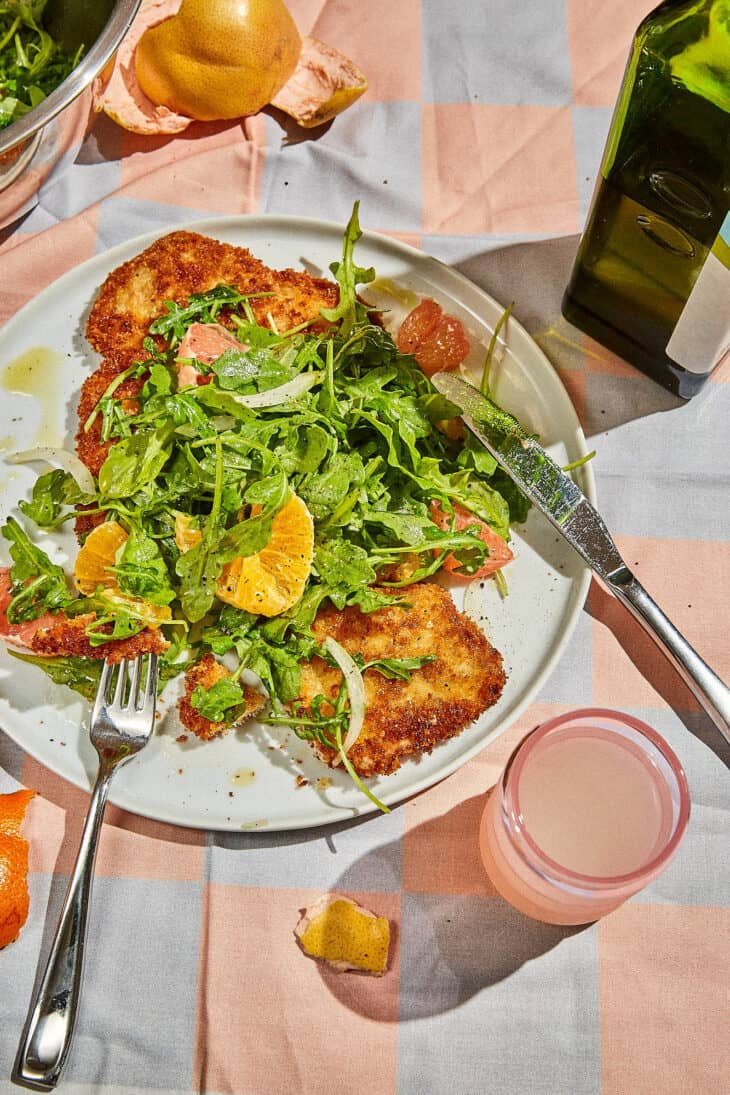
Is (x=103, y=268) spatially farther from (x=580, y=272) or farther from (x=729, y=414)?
(x=729, y=414)

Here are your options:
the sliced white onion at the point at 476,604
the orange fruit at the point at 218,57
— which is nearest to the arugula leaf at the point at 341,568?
the sliced white onion at the point at 476,604

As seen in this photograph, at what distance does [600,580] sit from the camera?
1.98m

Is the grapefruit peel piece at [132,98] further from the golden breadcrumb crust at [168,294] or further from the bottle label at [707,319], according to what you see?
the bottle label at [707,319]

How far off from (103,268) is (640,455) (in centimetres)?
119

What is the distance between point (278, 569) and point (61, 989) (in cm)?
78

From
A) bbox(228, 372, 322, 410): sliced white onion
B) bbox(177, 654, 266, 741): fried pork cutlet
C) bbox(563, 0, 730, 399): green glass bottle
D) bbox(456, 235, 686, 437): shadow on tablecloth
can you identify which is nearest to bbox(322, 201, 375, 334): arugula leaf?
bbox(228, 372, 322, 410): sliced white onion

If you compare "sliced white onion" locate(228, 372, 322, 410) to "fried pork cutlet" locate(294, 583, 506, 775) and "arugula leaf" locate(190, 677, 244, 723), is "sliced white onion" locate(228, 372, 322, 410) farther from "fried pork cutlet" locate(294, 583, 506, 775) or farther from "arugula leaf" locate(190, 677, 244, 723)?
"arugula leaf" locate(190, 677, 244, 723)

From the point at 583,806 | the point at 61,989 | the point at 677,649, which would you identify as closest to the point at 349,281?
the point at 677,649

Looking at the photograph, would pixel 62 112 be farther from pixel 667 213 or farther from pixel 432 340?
pixel 667 213

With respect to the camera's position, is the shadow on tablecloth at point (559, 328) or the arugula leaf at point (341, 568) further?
the shadow on tablecloth at point (559, 328)

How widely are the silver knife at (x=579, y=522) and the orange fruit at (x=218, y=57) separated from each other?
2.97ft

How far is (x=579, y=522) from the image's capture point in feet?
6.14

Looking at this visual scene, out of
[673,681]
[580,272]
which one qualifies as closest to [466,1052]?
[673,681]

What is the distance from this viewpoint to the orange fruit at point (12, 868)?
1.82 meters
